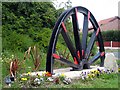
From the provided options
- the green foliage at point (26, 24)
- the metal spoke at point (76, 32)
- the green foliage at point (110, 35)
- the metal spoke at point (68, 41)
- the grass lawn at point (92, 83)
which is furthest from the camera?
the green foliage at point (110, 35)

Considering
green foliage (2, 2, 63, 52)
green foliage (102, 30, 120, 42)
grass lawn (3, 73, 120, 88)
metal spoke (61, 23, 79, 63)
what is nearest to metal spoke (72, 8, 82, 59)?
metal spoke (61, 23, 79, 63)

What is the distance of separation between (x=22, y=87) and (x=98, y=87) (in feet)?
5.58

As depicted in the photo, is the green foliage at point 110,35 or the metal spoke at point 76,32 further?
the green foliage at point 110,35

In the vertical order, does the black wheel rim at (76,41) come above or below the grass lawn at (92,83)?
above

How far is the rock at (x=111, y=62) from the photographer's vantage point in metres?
9.22

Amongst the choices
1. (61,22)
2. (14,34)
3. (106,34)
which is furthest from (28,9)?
(106,34)

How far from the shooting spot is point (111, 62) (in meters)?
9.42

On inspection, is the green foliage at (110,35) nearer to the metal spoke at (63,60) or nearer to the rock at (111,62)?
the rock at (111,62)

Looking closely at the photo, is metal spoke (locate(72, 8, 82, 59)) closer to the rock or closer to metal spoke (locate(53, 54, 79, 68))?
metal spoke (locate(53, 54, 79, 68))

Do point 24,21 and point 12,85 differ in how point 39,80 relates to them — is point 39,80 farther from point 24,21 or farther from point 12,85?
point 24,21

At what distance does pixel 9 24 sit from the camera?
12188mm

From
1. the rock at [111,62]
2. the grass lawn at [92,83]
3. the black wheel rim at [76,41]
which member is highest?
the black wheel rim at [76,41]

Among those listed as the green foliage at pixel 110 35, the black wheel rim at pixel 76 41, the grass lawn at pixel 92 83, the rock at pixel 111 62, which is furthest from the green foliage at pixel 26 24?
the green foliage at pixel 110 35

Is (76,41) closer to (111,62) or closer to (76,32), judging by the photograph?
(76,32)
